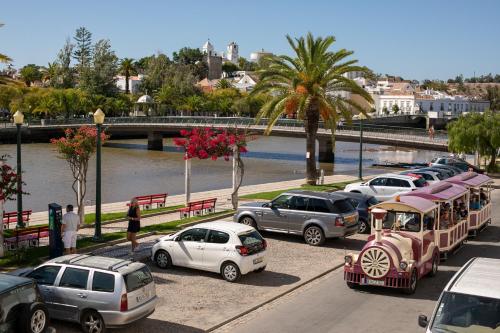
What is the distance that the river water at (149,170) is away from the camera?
42562 millimetres

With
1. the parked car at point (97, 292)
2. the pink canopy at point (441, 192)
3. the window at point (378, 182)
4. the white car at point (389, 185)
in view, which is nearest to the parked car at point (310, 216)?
the pink canopy at point (441, 192)

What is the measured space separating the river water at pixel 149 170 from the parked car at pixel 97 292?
2431cm

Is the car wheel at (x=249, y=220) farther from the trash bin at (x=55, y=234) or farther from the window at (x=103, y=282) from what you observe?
the window at (x=103, y=282)

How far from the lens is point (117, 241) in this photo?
19.5m

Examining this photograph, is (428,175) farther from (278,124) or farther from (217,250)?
(278,124)

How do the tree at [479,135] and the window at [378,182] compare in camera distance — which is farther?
the tree at [479,135]

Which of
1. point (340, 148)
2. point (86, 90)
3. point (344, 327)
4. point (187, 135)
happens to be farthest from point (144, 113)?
point (344, 327)

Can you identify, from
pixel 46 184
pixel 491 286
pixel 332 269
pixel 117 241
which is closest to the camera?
pixel 491 286

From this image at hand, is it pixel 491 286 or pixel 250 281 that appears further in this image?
pixel 250 281

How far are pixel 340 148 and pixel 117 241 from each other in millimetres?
74707

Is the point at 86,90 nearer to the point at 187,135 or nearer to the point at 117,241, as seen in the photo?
the point at 187,135

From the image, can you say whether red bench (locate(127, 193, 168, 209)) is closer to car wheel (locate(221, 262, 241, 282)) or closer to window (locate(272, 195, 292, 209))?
window (locate(272, 195, 292, 209))

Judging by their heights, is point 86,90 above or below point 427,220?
above

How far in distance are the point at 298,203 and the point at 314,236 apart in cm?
117
